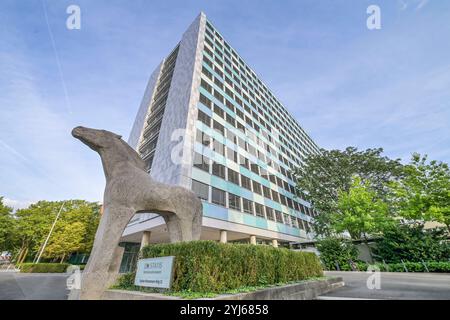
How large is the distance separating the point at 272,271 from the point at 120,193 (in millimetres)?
6037

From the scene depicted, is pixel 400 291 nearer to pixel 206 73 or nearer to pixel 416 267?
pixel 416 267

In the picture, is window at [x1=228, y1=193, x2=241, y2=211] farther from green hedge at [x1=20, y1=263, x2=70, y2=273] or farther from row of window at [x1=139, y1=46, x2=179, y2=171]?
green hedge at [x1=20, y1=263, x2=70, y2=273]

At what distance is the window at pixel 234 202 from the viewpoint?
69.1 ft

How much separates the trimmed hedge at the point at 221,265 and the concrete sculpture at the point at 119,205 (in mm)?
1238

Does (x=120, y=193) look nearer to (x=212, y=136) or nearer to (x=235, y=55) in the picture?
(x=212, y=136)

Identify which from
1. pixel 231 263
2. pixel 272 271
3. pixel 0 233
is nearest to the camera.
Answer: pixel 231 263

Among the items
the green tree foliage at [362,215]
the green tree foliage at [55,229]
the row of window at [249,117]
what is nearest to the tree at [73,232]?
the green tree foliage at [55,229]

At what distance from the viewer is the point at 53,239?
30.2m

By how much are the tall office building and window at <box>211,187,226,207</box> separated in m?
0.10

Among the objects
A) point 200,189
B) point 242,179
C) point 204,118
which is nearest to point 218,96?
A: point 204,118

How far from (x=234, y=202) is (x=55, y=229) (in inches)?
1223

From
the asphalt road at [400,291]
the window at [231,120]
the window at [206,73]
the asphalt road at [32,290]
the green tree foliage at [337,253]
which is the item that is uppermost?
the window at [206,73]

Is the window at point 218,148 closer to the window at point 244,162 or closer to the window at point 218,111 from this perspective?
the window at point 244,162
